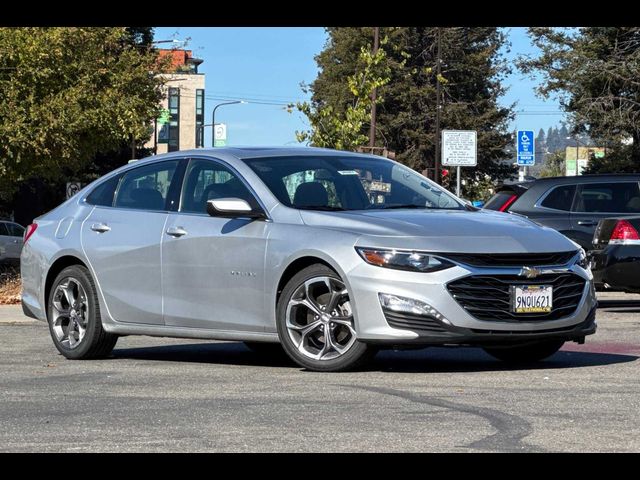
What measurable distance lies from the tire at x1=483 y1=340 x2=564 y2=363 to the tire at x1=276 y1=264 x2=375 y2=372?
4.10 feet

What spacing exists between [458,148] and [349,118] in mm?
5403

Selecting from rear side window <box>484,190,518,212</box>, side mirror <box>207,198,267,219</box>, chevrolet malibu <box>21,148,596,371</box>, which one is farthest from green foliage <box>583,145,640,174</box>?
side mirror <box>207,198,267,219</box>

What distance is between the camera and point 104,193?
1141 centimetres

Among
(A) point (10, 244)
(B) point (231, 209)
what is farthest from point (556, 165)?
(B) point (231, 209)

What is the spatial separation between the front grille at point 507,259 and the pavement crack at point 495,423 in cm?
110

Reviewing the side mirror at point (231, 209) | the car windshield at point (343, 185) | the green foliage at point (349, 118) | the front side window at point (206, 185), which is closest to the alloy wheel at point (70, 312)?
the front side window at point (206, 185)

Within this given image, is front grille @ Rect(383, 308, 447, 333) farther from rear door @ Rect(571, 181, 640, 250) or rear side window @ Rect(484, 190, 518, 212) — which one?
rear side window @ Rect(484, 190, 518, 212)

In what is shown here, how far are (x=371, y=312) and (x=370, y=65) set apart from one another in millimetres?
28772

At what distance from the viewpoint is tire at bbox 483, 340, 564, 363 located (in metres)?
10.2

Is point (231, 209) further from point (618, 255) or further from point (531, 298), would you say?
point (618, 255)

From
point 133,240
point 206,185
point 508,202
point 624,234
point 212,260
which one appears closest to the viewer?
point 212,260

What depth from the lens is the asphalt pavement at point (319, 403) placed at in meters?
6.49

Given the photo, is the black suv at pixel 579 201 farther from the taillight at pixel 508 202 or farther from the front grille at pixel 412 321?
the front grille at pixel 412 321

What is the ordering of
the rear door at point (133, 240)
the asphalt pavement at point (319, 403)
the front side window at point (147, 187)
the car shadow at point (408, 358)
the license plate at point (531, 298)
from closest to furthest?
the asphalt pavement at point (319, 403) → the license plate at point (531, 298) → the car shadow at point (408, 358) → the rear door at point (133, 240) → the front side window at point (147, 187)
